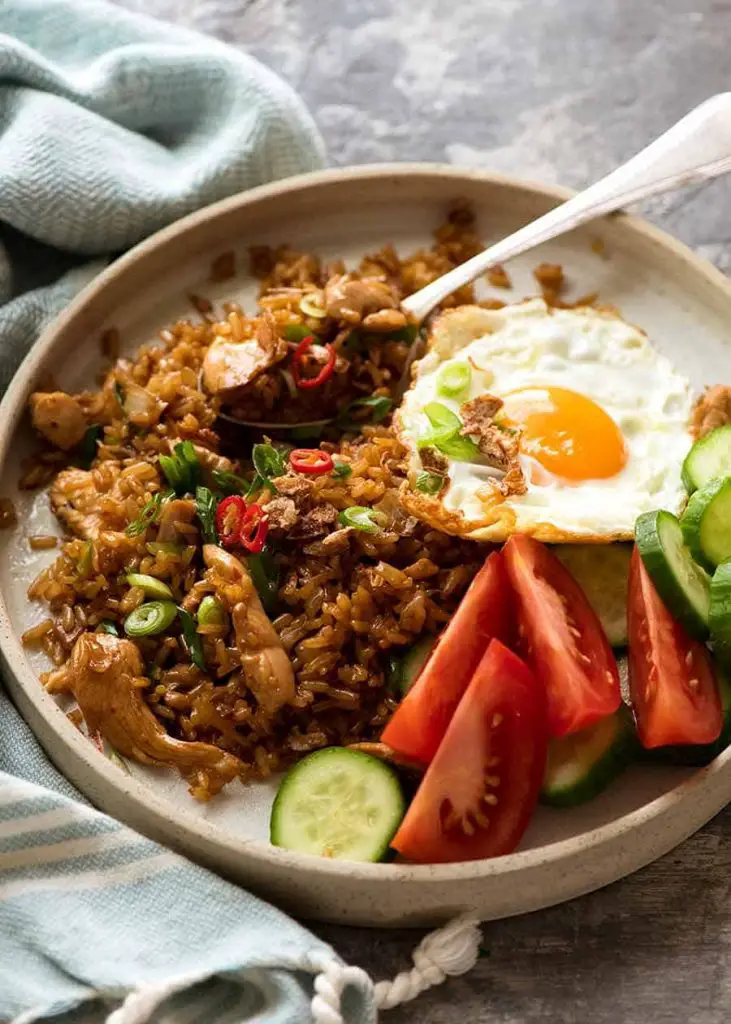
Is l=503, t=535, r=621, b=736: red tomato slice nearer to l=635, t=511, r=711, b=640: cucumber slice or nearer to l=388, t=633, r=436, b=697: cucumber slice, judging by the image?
l=635, t=511, r=711, b=640: cucumber slice

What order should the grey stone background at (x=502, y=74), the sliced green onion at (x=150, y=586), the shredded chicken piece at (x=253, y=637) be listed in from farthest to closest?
1. the grey stone background at (x=502, y=74)
2. the sliced green onion at (x=150, y=586)
3. the shredded chicken piece at (x=253, y=637)

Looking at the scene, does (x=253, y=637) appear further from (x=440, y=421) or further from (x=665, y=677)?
(x=665, y=677)

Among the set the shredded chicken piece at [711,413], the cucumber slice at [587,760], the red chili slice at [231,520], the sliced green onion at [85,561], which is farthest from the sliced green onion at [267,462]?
the shredded chicken piece at [711,413]

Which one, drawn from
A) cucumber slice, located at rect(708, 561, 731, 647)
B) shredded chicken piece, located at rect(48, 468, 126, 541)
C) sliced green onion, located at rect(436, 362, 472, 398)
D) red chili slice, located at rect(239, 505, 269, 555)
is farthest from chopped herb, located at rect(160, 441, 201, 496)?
cucumber slice, located at rect(708, 561, 731, 647)

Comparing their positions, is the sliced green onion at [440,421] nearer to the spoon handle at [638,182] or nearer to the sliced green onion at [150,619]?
the spoon handle at [638,182]

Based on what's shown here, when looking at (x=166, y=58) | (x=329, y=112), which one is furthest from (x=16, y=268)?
(x=329, y=112)

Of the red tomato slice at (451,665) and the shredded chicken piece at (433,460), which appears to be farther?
the shredded chicken piece at (433,460)

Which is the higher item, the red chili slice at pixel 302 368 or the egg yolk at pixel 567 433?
the egg yolk at pixel 567 433

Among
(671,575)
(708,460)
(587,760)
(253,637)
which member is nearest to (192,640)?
(253,637)
